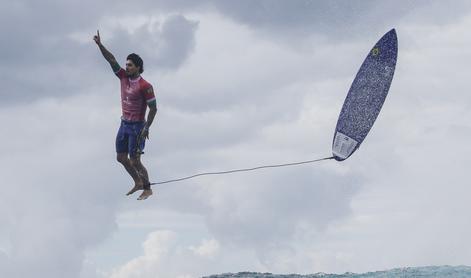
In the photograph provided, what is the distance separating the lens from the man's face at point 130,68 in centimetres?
1703

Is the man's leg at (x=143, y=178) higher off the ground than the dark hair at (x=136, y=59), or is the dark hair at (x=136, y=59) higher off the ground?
the dark hair at (x=136, y=59)

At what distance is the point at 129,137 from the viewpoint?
1747 cm

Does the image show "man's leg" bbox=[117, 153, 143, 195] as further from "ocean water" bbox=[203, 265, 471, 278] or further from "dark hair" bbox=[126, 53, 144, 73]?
"ocean water" bbox=[203, 265, 471, 278]

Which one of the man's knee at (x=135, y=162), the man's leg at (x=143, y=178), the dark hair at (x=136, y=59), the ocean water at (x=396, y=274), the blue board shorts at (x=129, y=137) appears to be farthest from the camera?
the ocean water at (x=396, y=274)

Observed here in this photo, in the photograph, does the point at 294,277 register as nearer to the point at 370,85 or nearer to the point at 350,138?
the point at 350,138

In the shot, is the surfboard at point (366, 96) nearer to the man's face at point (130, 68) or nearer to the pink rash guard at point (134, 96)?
the pink rash guard at point (134, 96)

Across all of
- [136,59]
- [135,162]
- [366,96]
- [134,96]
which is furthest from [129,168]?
[366,96]

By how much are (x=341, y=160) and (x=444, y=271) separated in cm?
603

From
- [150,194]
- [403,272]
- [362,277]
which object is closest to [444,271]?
[403,272]

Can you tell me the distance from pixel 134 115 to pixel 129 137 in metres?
0.61

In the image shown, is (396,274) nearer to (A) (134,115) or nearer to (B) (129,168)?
(B) (129,168)

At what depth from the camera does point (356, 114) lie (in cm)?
1872

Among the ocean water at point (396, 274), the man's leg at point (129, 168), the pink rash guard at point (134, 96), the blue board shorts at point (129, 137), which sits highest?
the pink rash guard at point (134, 96)

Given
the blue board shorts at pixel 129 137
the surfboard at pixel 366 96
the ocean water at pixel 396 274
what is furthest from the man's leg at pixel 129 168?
the surfboard at pixel 366 96
